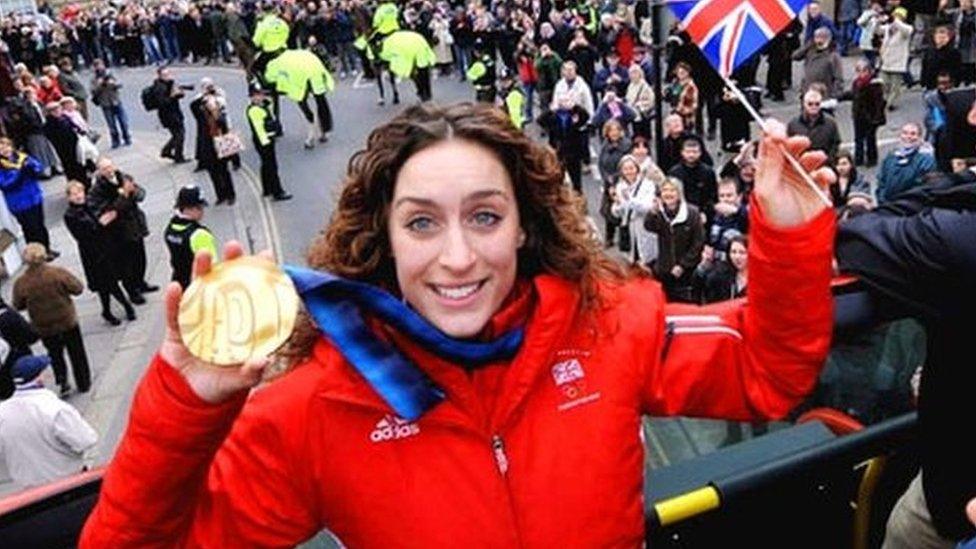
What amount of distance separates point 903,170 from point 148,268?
30.8 ft

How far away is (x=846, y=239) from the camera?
252 centimetres

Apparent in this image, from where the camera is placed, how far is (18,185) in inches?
545

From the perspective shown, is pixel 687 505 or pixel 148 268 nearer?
pixel 687 505

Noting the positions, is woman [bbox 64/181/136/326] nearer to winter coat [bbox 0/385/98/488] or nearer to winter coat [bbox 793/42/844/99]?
winter coat [bbox 0/385/98/488]

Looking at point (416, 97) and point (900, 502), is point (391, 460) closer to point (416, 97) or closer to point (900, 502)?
point (900, 502)

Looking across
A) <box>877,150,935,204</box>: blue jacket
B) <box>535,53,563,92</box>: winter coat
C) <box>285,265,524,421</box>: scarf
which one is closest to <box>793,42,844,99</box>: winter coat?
<box>535,53,563,92</box>: winter coat

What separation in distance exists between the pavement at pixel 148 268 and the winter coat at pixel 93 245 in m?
0.66

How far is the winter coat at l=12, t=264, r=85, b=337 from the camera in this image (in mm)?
9586

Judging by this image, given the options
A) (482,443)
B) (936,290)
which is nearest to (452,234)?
(482,443)

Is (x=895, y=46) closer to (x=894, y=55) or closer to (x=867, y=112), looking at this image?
(x=894, y=55)

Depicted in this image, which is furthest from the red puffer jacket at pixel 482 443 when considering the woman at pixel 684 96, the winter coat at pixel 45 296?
the woman at pixel 684 96

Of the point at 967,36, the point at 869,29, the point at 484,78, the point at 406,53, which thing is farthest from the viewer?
the point at 406,53

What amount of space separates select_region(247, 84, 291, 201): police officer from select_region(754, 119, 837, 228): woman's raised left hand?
13.1 metres

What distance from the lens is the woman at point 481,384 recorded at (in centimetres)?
207
